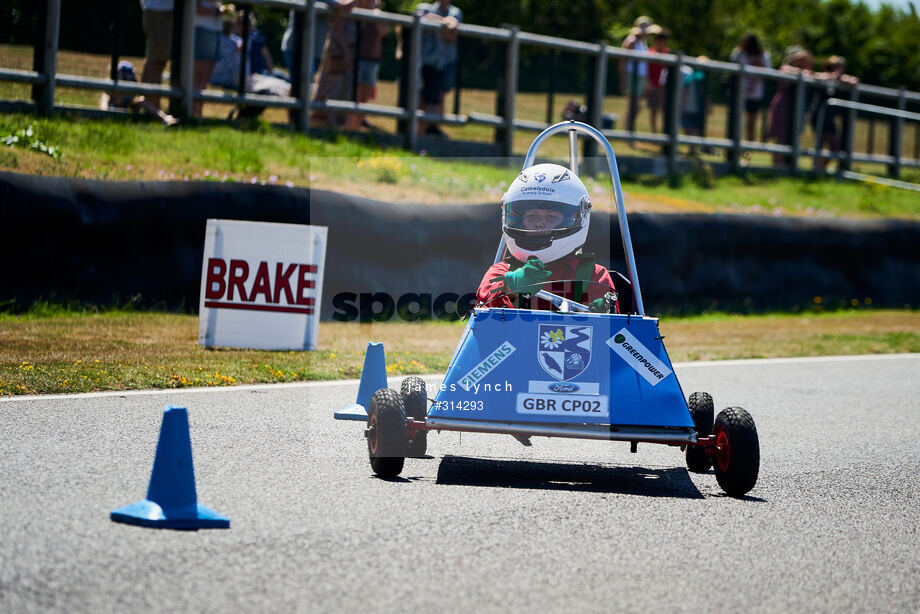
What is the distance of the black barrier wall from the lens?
11.3 metres

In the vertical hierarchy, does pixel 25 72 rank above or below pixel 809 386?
above

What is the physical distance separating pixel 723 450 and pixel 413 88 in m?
11.6

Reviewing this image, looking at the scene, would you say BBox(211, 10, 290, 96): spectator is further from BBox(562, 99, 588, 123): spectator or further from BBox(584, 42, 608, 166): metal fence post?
BBox(584, 42, 608, 166): metal fence post

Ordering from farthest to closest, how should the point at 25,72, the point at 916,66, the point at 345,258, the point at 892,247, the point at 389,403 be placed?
the point at 916,66 < the point at 892,247 < the point at 25,72 < the point at 345,258 < the point at 389,403

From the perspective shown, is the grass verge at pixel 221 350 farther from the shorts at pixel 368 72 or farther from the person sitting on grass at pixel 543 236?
the shorts at pixel 368 72

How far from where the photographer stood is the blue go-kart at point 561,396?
6.45 meters

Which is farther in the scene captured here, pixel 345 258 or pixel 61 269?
pixel 345 258

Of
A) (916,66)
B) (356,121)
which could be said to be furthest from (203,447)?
(916,66)

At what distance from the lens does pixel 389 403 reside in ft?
21.3

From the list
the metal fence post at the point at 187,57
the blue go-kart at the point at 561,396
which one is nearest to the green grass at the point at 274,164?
the metal fence post at the point at 187,57

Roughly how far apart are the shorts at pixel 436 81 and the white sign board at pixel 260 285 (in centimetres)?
727

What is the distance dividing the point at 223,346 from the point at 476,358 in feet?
14.7

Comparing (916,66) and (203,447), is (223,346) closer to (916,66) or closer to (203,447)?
(203,447)

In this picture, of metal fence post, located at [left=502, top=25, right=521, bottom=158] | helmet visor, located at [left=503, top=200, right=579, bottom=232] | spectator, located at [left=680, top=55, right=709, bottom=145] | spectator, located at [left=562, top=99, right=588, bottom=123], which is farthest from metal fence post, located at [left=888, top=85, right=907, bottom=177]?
helmet visor, located at [left=503, top=200, right=579, bottom=232]
